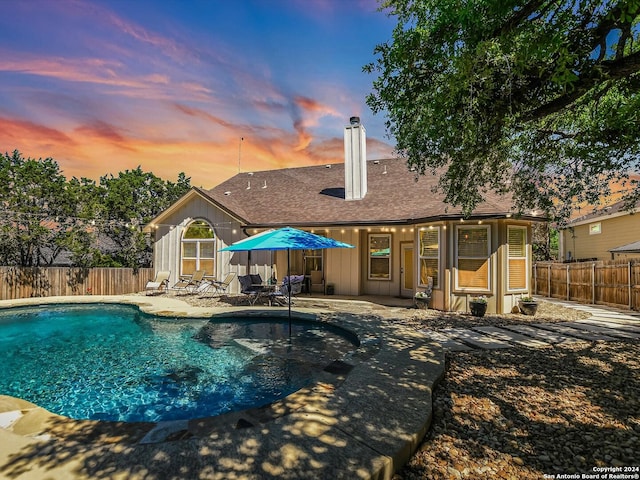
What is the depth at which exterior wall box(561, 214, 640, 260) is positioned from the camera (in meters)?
17.4

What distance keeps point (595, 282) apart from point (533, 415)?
474 inches

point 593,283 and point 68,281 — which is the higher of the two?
point 593,283

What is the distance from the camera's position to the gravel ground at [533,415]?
112 inches

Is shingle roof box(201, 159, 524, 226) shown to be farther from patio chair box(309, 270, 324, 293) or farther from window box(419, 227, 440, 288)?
patio chair box(309, 270, 324, 293)

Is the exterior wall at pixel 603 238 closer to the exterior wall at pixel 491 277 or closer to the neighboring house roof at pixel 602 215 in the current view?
the neighboring house roof at pixel 602 215

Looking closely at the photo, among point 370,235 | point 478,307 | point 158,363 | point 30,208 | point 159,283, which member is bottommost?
point 158,363

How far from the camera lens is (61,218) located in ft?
50.2

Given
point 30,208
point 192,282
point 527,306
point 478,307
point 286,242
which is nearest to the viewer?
point 286,242

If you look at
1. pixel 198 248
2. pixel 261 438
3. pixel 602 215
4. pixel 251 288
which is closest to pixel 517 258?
pixel 251 288

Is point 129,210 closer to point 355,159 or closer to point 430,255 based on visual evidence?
point 355,159

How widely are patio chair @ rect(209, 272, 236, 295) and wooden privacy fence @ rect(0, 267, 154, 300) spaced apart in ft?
13.3

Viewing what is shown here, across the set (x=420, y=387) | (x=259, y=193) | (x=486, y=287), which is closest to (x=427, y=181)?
(x=486, y=287)

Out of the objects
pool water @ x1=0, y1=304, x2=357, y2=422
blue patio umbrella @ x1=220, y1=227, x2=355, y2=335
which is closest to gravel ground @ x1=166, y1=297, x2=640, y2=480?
pool water @ x1=0, y1=304, x2=357, y2=422

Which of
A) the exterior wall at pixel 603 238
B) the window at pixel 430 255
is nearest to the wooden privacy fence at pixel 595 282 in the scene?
the exterior wall at pixel 603 238
